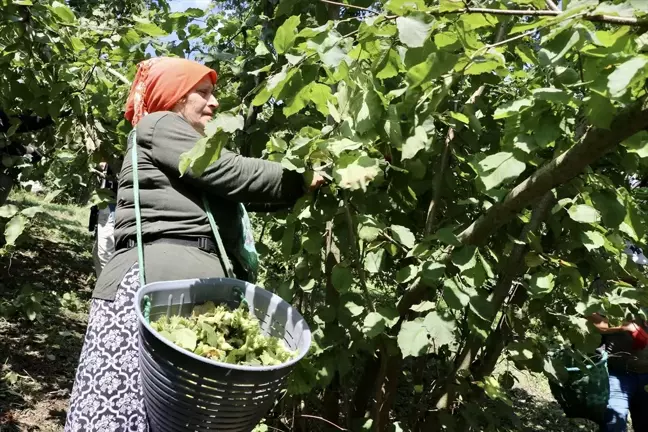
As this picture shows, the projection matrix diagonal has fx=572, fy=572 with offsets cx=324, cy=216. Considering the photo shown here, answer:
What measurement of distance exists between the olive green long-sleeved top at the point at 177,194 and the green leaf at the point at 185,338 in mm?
299

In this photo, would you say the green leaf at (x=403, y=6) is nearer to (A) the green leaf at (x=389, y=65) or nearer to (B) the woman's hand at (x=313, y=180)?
(A) the green leaf at (x=389, y=65)

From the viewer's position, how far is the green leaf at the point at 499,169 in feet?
4.19

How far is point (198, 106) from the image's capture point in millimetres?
1698

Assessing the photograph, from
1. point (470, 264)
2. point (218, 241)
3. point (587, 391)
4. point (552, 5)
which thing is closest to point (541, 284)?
point (470, 264)

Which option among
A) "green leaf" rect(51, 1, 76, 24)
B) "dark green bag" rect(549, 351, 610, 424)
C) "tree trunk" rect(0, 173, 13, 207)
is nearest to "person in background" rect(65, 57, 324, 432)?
"green leaf" rect(51, 1, 76, 24)

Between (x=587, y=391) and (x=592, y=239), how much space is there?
210 cm

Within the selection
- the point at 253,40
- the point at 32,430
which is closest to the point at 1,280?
the point at 32,430

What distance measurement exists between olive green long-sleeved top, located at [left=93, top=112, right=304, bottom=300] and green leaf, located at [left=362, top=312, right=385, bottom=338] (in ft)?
1.33

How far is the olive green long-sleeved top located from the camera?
1502 millimetres

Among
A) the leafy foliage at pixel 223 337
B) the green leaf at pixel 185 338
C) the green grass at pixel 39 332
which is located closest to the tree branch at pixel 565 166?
the leafy foliage at pixel 223 337

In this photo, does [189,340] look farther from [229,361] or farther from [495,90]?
[495,90]

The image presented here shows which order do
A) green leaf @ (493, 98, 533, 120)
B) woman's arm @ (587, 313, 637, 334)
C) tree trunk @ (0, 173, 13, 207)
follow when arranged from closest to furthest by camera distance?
green leaf @ (493, 98, 533, 120) < woman's arm @ (587, 313, 637, 334) < tree trunk @ (0, 173, 13, 207)

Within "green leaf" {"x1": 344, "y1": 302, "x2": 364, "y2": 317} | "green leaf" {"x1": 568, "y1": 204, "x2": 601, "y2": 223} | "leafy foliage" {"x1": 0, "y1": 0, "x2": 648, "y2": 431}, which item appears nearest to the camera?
"leafy foliage" {"x1": 0, "y1": 0, "x2": 648, "y2": 431}

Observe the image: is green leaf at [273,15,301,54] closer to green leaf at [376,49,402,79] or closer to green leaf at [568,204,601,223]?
green leaf at [376,49,402,79]
